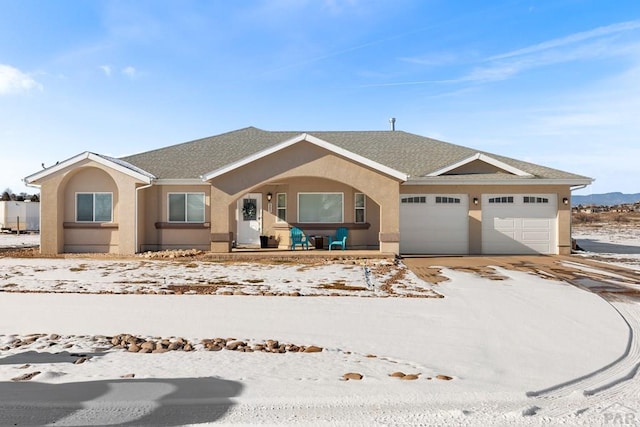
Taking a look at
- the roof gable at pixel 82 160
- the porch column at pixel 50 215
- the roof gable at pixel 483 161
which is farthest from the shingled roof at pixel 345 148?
the porch column at pixel 50 215

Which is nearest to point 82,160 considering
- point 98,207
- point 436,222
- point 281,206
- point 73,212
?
point 98,207

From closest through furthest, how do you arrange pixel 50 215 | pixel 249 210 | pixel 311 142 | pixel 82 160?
1. pixel 311 142
2. pixel 82 160
3. pixel 50 215
4. pixel 249 210

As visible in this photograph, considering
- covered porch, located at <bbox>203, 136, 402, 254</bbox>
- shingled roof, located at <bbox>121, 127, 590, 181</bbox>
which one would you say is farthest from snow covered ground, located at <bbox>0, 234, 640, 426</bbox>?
shingled roof, located at <bbox>121, 127, 590, 181</bbox>

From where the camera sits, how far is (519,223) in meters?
17.2

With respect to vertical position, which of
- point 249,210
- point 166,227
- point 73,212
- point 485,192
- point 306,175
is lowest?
point 166,227

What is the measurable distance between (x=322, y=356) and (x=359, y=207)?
12.7 metres

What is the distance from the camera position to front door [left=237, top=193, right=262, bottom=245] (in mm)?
18453

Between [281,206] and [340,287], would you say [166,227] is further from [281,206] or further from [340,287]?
[340,287]

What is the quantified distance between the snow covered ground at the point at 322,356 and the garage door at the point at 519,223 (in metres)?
7.59

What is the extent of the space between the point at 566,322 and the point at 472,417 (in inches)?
163

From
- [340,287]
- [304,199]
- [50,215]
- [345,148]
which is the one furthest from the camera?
[345,148]

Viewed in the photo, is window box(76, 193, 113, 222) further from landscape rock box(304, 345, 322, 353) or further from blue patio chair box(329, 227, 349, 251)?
landscape rock box(304, 345, 322, 353)

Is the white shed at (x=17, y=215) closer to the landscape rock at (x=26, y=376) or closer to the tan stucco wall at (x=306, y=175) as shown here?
the tan stucco wall at (x=306, y=175)

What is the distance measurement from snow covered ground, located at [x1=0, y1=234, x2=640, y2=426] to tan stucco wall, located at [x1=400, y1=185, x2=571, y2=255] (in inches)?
291
